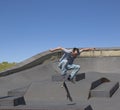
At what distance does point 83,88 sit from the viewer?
547 inches

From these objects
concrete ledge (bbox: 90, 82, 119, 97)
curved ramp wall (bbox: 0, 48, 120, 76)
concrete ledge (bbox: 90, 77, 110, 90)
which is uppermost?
curved ramp wall (bbox: 0, 48, 120, 76)

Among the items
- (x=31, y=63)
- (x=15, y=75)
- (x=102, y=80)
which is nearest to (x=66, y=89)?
(x=102, y=80)

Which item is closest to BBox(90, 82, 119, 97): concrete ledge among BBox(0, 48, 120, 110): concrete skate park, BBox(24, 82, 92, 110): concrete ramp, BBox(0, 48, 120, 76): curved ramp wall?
BBox(0, 48, 120, 110): concrete skate park

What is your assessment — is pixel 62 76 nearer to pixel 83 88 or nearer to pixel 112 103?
pixel 83 88

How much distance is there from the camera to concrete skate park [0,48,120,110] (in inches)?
431

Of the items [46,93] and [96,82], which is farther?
[96,82]

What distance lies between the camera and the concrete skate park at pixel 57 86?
10.9m

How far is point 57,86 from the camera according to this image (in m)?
14.2

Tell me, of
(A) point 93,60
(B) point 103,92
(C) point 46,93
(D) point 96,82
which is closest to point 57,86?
(C) point 46,93

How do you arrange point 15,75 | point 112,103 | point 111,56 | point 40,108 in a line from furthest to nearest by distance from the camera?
point 111,56 < point 15,75 < point 112,103 < point 40,108

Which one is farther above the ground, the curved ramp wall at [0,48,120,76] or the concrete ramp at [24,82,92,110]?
the curved ramp wall at [0,48,120,76]

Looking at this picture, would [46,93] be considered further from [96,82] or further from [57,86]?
[96,82]

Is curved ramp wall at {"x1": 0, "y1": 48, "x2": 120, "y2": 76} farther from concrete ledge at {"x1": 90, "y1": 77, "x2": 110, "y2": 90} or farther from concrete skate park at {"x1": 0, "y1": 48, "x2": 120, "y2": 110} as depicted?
concrete ledge at {"x1": 90, "y1": 77, "x2": 110, "y2": 90}

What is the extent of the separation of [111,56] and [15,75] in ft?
26.9
